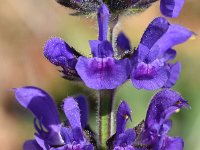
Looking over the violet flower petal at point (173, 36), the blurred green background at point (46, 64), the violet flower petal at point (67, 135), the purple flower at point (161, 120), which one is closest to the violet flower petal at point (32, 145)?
the violet flower petal at point (67, 135)

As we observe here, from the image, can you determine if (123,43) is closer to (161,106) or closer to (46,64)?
(161,106)

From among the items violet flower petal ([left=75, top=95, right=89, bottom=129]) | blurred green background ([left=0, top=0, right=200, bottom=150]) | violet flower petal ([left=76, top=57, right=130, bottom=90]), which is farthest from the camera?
blurred green background ([left=0, top=0, right=200, bottom=150])

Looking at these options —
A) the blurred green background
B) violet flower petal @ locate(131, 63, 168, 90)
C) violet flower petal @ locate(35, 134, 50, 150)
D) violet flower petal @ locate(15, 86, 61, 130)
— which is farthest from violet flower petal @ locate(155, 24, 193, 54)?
the blurred green background

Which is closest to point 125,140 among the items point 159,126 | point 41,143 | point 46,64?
point 159,126

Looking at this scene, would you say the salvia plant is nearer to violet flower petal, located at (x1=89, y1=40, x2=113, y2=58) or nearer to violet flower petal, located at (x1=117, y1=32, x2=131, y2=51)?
violet flower petal, located at (x1=89, y1=40, x2=113, y2=58)

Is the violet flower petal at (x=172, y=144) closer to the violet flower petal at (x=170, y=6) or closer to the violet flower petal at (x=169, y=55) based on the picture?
the violet flower petal at (x=169, y=55)
